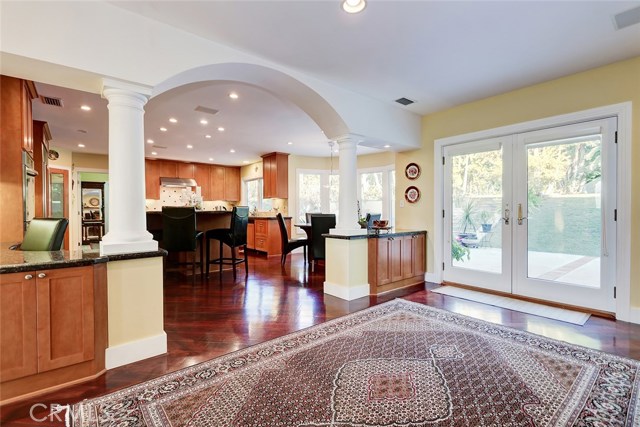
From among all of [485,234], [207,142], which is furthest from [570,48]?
[207,142]

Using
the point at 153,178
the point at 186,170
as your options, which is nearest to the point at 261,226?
the point at 186,170

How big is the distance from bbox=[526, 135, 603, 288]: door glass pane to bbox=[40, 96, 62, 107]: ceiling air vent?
20.3 ft

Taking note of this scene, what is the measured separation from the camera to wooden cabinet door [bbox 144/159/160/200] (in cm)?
814

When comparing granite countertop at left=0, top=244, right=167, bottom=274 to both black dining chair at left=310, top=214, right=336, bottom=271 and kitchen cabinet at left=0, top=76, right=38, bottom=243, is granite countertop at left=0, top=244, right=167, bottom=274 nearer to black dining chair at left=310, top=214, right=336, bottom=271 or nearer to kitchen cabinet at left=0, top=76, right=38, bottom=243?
kitchen cabinet at left=0, top=76, right=38, bottom=243

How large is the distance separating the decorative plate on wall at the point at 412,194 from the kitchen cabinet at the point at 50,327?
13.6 ft

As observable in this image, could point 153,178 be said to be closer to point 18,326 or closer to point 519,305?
point 18,326

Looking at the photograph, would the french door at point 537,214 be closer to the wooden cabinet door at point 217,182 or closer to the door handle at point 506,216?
the door handle at point 506,216

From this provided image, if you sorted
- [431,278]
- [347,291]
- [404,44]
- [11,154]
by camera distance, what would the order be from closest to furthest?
1. [404,44]
2. [11,154]
3. [347,291]
4. [431,278]

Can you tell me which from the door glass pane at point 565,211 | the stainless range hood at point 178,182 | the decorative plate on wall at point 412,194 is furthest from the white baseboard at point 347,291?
the stainless range hood at point 178,182

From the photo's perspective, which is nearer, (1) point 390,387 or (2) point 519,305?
(1) point 390,387

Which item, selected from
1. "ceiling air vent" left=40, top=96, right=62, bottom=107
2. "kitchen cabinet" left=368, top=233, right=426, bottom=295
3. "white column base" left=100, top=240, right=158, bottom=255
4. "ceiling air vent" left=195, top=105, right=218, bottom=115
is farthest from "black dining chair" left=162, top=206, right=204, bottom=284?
"kitchen cabinet" left=368, top=233, right=426, bottom=295

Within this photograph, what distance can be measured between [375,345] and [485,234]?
261 centimetres

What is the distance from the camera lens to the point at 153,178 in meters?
8.23

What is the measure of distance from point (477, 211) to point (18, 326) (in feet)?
15.6
